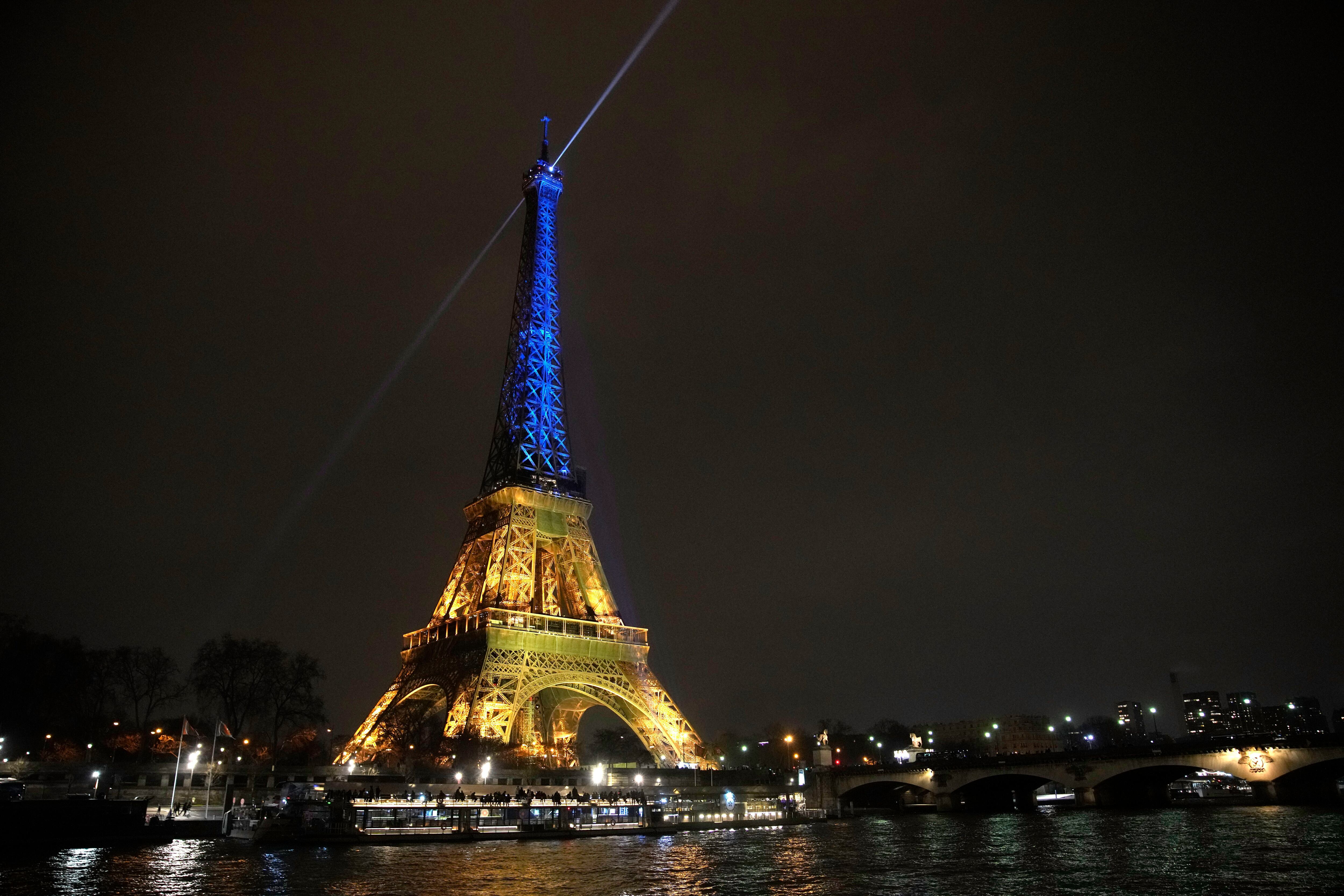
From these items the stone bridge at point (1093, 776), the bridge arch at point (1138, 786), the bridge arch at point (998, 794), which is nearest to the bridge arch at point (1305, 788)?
the stone bridge at point (1093, 776)

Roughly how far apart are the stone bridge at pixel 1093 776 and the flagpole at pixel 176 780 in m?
50.8

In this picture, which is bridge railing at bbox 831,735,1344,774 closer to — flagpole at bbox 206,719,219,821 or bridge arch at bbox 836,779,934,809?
bridge arch at bbox 836,779,934,809

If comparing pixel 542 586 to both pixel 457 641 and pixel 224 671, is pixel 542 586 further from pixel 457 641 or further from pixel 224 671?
pixel 224 671

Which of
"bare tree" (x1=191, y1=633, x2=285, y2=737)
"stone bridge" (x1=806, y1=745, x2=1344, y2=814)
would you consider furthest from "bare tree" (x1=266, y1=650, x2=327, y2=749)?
"stone bridge" (x1=806, y1=745, x2=1344, y2=814)

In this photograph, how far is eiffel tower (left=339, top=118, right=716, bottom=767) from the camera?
201 feet

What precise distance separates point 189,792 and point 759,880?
→ 136 ft

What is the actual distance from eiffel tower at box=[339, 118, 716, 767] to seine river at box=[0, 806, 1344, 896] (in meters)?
16.4

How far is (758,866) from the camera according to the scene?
32656mm

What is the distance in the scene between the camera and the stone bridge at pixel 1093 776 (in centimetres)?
6147

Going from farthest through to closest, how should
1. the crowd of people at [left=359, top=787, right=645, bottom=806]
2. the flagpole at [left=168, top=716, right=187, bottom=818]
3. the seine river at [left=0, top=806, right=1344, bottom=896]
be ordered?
the crowd of people at [left=359, top=787, right=645, bottom=806] → the flagpole at [left=168, top=716, right=187, bottom=818] → the seine river at [left=0, top=806, right=1344, bottom=896]

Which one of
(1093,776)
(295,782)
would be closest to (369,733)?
(295,782)

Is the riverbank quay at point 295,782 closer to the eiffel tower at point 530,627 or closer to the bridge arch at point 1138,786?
the eiffel tower at point 530,627

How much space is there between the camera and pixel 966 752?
149 m

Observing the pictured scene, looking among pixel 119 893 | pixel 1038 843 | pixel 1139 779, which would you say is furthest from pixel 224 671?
pixel 1139 779
